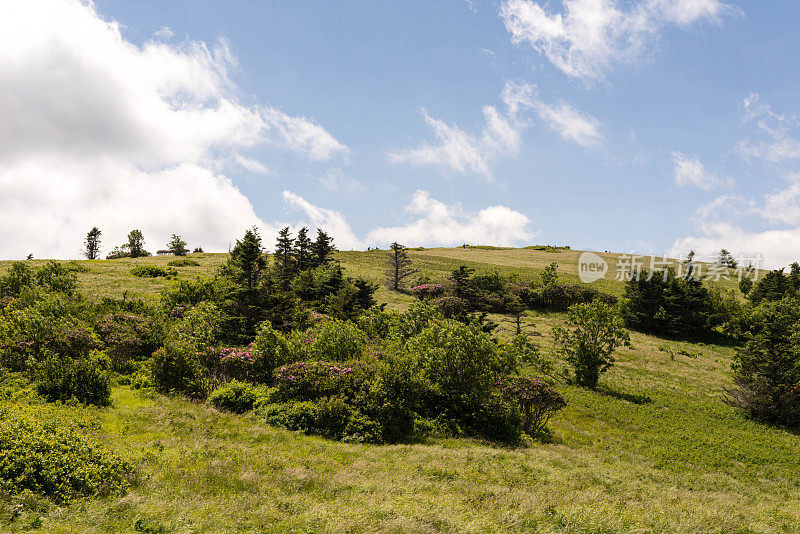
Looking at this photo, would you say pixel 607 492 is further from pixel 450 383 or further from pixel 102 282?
pixel 102 282

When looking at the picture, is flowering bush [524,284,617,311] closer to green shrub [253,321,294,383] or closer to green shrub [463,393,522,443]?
green shrub [463,393,522,443]

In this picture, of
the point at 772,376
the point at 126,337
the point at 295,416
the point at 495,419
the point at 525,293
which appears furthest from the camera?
the point at 525,293

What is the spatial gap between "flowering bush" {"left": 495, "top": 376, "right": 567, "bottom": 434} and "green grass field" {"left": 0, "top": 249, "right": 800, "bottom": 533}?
148 centimetres

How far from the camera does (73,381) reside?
1892 cm

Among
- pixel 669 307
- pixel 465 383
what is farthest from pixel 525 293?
pixel 465 383

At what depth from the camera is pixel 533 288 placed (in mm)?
68500

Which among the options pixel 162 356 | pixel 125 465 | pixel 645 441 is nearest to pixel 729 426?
pixel 645 441

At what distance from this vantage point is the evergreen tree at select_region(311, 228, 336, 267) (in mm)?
62237

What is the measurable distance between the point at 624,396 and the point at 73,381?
118ft

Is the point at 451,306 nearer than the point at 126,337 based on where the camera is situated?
No

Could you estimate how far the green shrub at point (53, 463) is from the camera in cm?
956

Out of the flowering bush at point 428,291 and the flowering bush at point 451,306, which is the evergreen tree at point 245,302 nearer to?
the flowering bush at point 451,306

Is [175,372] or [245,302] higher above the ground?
[245,302]

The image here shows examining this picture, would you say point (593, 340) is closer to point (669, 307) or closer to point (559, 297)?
point (559, 297)
